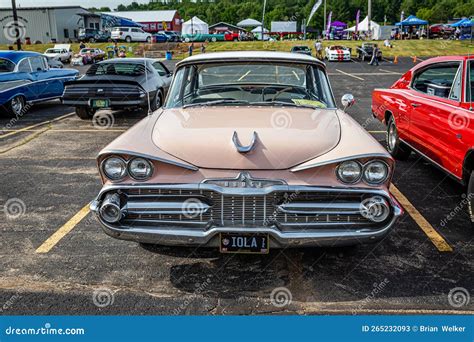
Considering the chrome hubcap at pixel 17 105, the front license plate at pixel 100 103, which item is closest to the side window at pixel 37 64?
the chrome hubcap at pixel 17 105

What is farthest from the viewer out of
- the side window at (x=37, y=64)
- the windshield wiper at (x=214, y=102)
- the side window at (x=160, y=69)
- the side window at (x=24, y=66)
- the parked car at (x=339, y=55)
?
the parked car at (x=339, y=55)

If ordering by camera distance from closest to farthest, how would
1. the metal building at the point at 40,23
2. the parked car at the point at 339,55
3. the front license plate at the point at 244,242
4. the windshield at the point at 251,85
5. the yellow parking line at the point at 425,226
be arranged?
the front license plate at the point at 244,242, the yellow parking line at the point at 425,226, the windshield at the point at 251,85, the parked car at the point at 339,55, the metal building at the point at 40,23

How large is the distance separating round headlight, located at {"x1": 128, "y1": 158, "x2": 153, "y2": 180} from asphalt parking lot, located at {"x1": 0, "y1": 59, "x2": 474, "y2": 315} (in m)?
0.82

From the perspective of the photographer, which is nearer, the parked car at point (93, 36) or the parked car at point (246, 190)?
the parked car at point (246, 190)

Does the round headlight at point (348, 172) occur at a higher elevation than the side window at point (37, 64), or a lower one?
higher

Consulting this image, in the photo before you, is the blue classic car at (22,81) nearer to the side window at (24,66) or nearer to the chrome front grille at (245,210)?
the side window at (24,66)

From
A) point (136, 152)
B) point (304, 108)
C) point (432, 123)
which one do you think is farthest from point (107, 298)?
point (432, 123)

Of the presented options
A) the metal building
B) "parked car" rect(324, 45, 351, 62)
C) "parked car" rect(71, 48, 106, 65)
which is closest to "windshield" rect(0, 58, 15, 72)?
"parked car" rect(71, 48, 106, 65)

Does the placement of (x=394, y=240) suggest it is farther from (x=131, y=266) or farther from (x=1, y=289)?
(x=1, y=289)

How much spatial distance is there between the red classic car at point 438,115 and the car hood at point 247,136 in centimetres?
147

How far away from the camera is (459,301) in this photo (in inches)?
129

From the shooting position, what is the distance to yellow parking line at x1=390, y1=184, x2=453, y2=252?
4.16 meters

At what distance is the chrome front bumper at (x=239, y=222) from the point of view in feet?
10.5

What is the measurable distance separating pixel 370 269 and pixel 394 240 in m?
0.68
